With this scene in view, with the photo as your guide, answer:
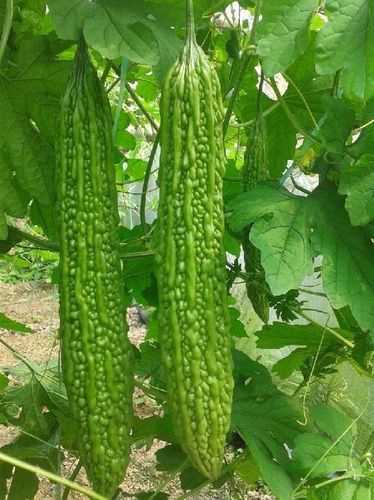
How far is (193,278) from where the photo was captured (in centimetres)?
113

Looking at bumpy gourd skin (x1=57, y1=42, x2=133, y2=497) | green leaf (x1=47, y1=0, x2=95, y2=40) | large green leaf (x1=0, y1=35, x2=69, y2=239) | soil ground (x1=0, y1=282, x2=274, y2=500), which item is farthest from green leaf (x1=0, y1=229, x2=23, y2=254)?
green leaf (x1=47, y1=0, x2=95, y2=40)

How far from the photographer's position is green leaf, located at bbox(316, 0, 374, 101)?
1161 millimetres

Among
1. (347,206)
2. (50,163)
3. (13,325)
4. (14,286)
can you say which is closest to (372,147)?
(347,206)

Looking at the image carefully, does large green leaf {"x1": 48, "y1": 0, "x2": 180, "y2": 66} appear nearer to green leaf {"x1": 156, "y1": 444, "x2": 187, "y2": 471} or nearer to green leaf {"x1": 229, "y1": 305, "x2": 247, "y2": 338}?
green leaf {"x1": 229, "y1": 305, "x2": 247, "y2": 338}

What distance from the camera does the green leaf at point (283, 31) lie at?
1.16 metres

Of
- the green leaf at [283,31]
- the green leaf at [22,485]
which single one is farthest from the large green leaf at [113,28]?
the green leaf at [22,485]

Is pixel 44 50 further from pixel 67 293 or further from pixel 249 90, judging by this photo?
pixel 249 90

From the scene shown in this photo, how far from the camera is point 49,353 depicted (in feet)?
9.32

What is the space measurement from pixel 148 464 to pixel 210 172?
2168 millimetres

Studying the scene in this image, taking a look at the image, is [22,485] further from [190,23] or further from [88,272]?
[190,23]

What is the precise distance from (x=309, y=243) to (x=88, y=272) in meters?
0.40

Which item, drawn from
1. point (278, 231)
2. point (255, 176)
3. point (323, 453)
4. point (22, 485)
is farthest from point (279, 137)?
point (22, 485)

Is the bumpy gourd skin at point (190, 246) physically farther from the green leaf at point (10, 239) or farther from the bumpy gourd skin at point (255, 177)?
the green leaf at point (10, 239)

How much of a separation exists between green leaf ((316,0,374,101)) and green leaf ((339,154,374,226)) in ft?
0.57
